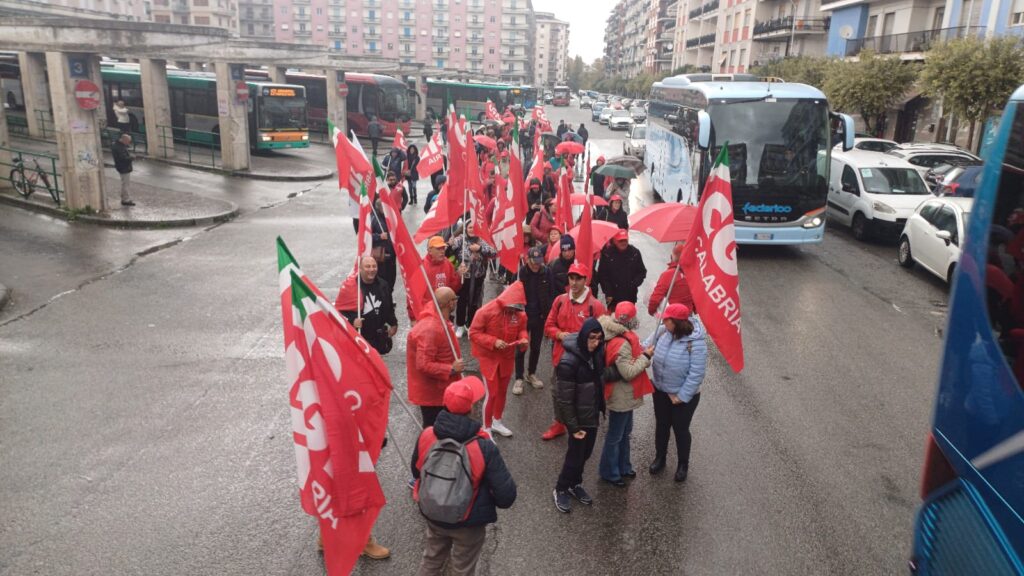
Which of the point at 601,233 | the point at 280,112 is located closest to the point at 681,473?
the point at 601,233

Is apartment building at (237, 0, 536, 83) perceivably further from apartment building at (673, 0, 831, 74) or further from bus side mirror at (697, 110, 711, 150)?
bus side mirror at (697, 110, 711, 150)

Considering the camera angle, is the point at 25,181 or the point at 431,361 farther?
the point at 25,181

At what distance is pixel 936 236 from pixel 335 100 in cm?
2615

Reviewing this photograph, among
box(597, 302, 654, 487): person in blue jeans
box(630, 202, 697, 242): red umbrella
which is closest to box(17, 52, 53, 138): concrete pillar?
box(630, 202, 697, 242): red umbrella

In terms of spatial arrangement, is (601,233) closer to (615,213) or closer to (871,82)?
(615,213)

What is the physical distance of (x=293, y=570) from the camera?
4.89 m

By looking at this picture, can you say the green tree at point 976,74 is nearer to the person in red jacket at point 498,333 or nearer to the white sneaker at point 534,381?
the white sneaker at point 534,381

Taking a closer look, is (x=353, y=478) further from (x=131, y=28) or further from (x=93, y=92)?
(x=131, y=28)

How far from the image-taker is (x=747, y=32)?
57844 mm

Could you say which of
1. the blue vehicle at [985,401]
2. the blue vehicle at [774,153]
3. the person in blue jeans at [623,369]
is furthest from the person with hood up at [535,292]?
the blue vehicle at [774,153]

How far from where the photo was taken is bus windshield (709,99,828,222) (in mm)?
14141

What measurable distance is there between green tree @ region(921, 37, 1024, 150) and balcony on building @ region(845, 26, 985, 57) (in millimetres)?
6200

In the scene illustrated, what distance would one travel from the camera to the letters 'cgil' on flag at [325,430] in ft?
14.0

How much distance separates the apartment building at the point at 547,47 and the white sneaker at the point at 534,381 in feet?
582
